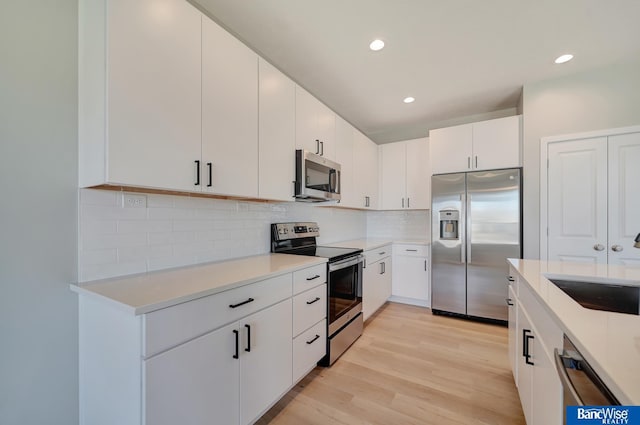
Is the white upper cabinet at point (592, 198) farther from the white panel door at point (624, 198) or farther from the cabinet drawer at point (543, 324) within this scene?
the cabinet drawer at point (543, 324)

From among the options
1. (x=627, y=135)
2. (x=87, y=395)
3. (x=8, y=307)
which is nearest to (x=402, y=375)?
(x=87, y=395)

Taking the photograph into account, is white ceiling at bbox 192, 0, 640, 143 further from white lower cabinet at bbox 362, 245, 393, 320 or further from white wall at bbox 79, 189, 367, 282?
white lower cabinet at bbox 362, 245, 393, 320

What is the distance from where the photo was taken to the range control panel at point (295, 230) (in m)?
2.42

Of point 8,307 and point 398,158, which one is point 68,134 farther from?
point 398,158

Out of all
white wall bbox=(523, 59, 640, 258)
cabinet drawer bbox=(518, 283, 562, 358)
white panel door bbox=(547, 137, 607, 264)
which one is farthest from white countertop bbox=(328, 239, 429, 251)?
cabinet drawer bbox=(518, 283, 562, 358)

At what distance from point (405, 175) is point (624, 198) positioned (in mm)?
2219

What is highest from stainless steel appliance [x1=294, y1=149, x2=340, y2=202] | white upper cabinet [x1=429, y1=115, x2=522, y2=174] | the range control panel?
white upper cabinet [x1=429, y1=115, x2=522, y2=174]

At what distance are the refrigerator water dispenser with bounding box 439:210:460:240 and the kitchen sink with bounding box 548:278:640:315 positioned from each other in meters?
1.77

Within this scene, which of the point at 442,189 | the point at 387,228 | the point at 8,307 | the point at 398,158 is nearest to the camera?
the point at 8,307

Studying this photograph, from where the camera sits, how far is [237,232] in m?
2.08

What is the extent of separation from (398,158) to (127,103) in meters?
3.52

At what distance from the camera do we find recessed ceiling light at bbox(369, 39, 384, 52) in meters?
2.12

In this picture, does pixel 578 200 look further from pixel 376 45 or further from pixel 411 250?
pixel 376 45

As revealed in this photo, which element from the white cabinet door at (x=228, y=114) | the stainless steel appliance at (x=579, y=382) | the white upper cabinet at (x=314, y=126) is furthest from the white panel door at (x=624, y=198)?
the white cabinet door at (x=228, y=114)
